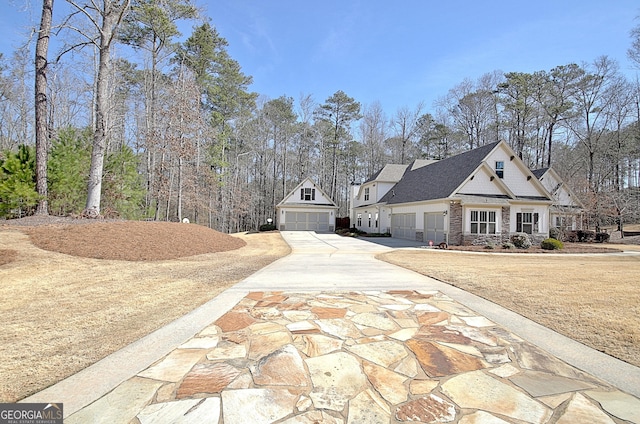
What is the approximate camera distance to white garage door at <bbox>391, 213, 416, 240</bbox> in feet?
71.8

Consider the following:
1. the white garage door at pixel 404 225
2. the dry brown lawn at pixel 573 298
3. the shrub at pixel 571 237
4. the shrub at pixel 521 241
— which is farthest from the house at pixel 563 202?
the dry brown lawn at pixel 573 298

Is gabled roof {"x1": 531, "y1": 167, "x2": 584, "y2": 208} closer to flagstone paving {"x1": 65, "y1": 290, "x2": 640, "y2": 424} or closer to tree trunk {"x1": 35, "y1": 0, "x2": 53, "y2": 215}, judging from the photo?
flagstone paving {"x1": 65, "y1": 290, "x2": 640, "y2": 424}

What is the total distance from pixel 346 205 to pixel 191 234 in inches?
1304

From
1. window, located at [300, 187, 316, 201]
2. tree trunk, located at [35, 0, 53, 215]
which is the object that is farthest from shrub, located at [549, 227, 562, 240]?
tree trunk, located at [35, 0, 53, 215]

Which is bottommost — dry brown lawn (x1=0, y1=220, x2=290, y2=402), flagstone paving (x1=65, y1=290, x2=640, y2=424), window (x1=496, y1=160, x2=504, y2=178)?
flagstone paving (x1=65, y1=290, x2=640, y2=424)

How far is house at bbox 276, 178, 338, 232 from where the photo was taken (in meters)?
30.1

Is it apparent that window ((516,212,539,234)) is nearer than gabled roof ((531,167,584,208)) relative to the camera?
Yes

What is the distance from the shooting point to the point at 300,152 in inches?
1543

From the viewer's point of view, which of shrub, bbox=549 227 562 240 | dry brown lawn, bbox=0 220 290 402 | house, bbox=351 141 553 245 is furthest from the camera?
shrub, bbox=549 227 562 240

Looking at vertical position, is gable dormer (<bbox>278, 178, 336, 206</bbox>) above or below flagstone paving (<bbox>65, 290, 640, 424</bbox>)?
above

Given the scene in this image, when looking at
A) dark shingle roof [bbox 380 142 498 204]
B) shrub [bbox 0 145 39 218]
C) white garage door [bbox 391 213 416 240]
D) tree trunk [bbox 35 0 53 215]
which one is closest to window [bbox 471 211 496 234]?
dark shingle roof [bbox 380 142 498 204]

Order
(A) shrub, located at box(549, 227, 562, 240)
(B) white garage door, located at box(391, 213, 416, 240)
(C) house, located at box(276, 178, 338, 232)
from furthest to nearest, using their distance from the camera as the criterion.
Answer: (C) house, located at box(276, 178, 338, 232) < (B) white garage door, located at box(391, 213, 416, 240) < (A) shrub, located at box(549, 227, 562, 240)

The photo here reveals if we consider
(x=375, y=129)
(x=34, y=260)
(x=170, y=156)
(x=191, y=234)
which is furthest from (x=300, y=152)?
(x=34, y=260)

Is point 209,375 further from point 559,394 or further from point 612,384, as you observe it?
point 612,384
